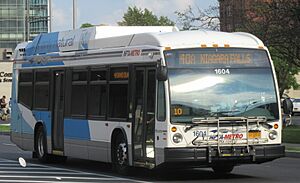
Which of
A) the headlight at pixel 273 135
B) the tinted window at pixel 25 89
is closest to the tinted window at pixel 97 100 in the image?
the headlight at pixel 273 135

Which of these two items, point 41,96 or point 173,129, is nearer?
point 173,129

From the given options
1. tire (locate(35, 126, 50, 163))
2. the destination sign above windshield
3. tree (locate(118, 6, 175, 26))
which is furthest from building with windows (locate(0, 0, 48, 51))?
the destination sign above windshield

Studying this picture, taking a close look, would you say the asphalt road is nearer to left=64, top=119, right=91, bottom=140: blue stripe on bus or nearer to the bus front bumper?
the bus front bumper

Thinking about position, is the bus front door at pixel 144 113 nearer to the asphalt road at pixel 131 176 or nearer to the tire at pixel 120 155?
the tire at pixel 120 155

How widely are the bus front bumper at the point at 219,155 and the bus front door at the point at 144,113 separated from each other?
2.40 ft

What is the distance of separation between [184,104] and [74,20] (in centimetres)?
2776

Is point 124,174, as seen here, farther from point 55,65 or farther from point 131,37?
point 55,65

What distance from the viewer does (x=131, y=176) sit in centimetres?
1736

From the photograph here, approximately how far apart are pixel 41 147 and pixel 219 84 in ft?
24.0

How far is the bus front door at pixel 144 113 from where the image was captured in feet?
53.4

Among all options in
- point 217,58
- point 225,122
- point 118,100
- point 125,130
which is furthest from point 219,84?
point 118,100

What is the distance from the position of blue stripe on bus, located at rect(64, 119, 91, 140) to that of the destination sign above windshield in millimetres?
3674

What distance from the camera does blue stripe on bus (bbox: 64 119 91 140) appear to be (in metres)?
19.0

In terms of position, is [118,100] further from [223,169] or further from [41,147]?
[41,147]
